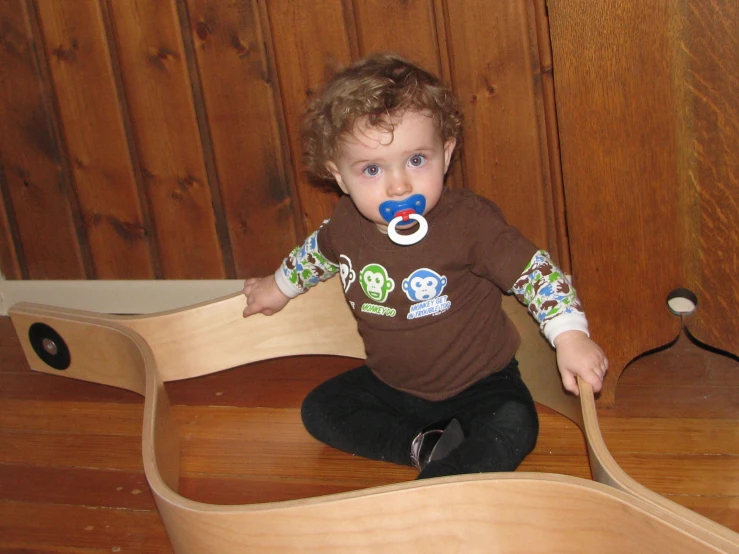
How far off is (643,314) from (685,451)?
187mm

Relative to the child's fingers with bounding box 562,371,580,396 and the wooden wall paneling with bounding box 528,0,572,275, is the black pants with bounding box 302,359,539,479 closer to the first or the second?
the child's fingers with bounding box 562,371,580,396

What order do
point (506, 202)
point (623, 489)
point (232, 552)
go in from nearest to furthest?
point (623, 489)
point (232, 552)
point (506, 202)

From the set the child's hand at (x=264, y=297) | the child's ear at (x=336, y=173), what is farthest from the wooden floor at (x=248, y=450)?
the child's ear at (x=336, y=173)

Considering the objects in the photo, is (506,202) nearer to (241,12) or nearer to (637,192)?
(637,192)

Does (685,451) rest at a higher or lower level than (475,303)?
lower

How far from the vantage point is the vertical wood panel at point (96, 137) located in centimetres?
153

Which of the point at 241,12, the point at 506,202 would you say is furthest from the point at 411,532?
the point at 241,12

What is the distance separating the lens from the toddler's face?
3.54 feet

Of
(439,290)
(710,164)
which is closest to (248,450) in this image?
(439,290)

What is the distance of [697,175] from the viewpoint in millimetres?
1103

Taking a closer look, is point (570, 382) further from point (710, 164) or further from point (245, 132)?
point (245, 132)

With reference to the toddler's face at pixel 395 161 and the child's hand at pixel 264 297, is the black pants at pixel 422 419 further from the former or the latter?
the toddler's face at pixel 395 161

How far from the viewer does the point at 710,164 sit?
1.09m

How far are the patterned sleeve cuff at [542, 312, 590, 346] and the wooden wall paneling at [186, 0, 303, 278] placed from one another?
591 mm
